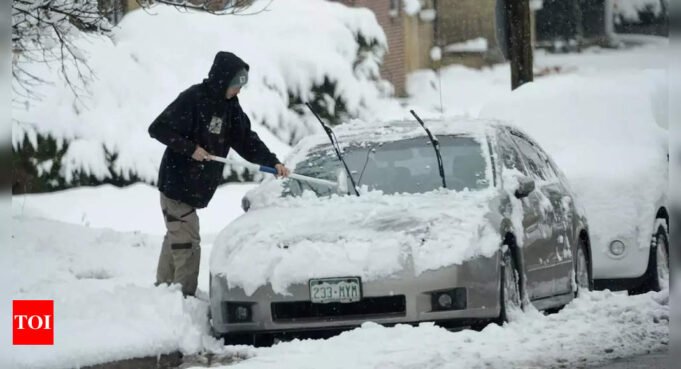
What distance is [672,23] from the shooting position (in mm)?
4262

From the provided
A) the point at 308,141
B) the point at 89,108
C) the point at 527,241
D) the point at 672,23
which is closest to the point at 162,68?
the point at 89,108

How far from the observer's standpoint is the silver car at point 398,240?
26.2ft

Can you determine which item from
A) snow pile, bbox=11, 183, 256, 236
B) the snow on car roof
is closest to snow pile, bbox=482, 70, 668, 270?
the snow on car roof

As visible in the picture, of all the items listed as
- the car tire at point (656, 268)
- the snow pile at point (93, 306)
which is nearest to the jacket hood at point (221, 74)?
the snow pile at point (93, 306)

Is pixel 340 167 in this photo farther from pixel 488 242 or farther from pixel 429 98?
pixel 429 98

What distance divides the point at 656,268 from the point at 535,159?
165 centimetres

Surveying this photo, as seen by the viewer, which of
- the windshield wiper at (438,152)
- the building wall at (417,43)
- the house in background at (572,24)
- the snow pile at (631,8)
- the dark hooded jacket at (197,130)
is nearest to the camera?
the windshield wiper at (438,152)

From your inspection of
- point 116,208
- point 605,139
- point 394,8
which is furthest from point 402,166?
point 394,8

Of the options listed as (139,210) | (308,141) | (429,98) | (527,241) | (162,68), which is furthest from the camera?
(429,98)

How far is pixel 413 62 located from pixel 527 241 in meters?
21.8

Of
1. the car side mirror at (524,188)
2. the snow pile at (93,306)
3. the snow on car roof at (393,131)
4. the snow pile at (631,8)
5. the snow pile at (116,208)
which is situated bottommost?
the snow pile at (93,306)

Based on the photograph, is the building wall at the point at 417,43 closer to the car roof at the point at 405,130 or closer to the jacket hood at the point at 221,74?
the car roof at the point at 405,130

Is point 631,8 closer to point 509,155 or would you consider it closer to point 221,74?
point 509,155

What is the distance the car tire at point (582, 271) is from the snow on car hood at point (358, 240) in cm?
165
